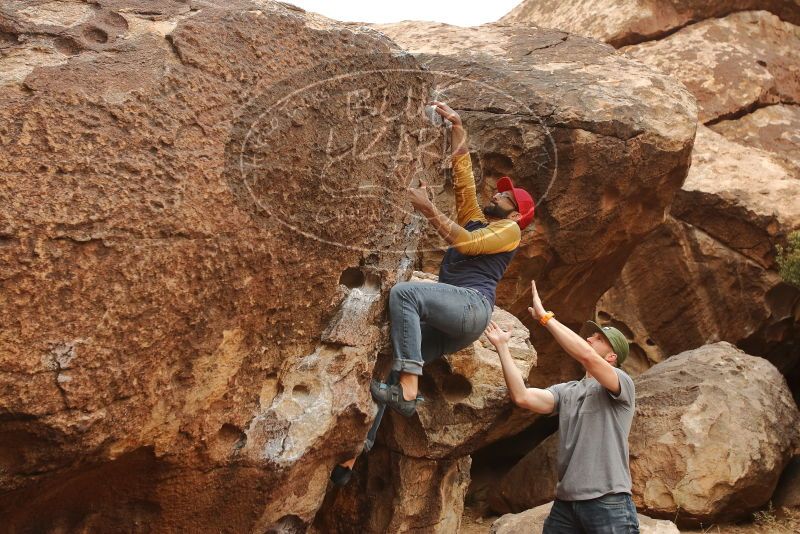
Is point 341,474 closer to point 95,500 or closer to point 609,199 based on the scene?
point 95,500

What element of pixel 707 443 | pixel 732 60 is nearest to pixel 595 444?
pixel 707 443

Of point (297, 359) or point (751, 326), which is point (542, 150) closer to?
point (297, 359)

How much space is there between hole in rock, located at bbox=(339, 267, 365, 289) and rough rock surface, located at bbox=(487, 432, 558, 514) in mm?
2595

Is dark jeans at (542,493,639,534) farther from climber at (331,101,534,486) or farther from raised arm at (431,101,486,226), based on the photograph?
raised arm at (431,101,486,226)

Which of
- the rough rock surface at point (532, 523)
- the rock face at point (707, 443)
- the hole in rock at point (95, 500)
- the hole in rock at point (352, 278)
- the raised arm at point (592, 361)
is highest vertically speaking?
the raised arm at point (592, 361)

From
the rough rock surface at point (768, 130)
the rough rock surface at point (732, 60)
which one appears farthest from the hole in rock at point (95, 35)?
the rough rock surface at point (768, 130)

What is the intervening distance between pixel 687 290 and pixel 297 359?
5.41 metres

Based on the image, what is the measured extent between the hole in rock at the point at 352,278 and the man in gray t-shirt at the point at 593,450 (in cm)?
87

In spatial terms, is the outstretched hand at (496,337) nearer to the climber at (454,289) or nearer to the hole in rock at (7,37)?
the climber at (454,289)

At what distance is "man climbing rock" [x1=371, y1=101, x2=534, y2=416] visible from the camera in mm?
3799

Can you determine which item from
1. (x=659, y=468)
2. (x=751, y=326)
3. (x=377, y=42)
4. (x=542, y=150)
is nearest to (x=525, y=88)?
(x=542, y=150)

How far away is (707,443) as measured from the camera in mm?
5609

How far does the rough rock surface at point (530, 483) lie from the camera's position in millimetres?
5957

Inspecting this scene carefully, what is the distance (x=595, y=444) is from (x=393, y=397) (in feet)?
3.09
